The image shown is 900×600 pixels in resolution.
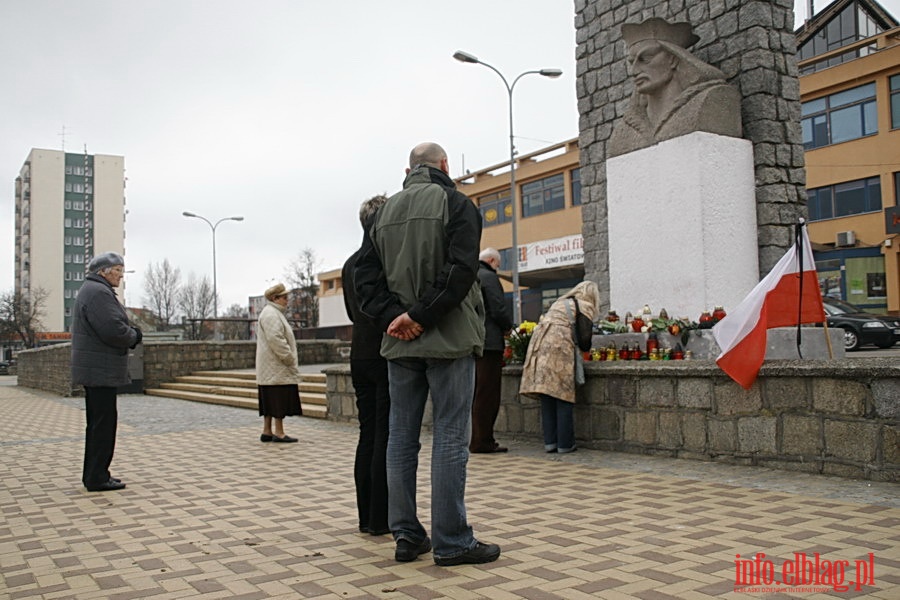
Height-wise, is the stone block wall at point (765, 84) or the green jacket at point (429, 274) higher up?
the stone block wall at point (765, 84)

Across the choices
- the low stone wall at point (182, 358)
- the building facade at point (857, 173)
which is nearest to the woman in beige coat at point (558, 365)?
the low stone wall at point (182, 358)

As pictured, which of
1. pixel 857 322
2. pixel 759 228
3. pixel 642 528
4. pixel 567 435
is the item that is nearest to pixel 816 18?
pixel 857 322

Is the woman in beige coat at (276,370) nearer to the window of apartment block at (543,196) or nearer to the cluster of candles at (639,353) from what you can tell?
the cluster of candles at (639,353)

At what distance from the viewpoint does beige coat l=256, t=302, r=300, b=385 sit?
916 centimetres

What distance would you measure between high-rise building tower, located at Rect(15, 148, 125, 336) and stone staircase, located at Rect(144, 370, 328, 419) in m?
82.6

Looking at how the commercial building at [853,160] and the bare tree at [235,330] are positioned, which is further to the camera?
the bare tree at [235,330]

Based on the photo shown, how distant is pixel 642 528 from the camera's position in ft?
14.2

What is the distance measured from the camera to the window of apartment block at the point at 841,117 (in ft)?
99.7

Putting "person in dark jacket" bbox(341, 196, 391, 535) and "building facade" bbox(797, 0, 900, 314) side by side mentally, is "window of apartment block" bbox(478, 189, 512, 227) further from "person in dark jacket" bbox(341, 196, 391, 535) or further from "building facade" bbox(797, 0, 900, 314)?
"person in dark jacket" bbox(341, 196, 391, 535)

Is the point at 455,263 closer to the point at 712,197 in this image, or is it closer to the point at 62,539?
the point at 62,539

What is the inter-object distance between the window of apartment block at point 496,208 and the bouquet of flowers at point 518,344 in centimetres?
3898

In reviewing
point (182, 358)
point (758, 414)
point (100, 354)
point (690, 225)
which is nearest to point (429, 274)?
point (758, 414)

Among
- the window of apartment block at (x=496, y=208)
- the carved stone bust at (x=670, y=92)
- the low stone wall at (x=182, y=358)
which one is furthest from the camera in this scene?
the window of apartment block at (x=496, y=208)

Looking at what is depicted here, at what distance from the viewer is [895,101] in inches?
1161
